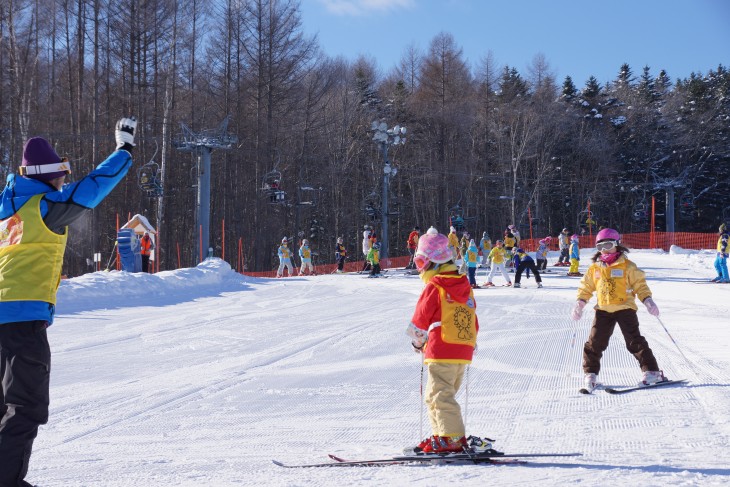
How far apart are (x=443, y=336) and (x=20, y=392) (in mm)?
2307

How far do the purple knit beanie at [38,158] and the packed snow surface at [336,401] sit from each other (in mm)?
1715

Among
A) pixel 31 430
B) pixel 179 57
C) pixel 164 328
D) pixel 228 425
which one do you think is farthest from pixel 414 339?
pixel 179 57

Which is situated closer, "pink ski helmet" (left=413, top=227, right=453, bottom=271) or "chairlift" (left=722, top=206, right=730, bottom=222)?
"pink ski helmet" (left=413, top=227, right=453, bottom=271)

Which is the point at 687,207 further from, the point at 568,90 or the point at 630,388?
the point at 630,388

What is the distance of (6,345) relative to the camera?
3.37m

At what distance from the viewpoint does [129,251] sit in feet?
66.3

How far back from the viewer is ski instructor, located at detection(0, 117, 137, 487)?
333cm

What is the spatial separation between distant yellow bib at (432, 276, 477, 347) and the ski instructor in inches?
79.7

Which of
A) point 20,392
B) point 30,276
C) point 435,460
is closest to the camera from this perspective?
point 20,392

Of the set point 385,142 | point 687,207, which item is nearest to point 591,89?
point 687,207

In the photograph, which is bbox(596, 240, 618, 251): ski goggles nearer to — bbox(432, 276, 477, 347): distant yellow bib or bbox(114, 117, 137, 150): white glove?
bbox(432, 276, 477, 347): distant yellow bib

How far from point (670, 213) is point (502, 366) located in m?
31.4

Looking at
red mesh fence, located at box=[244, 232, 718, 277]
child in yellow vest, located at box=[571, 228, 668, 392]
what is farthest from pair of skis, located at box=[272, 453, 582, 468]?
red mesh fence, located at box=[244, 232, 718, 277]

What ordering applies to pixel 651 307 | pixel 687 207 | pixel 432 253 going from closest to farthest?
1. pixel 432 253
2. pixel 651 307
3. pixel 687 207
